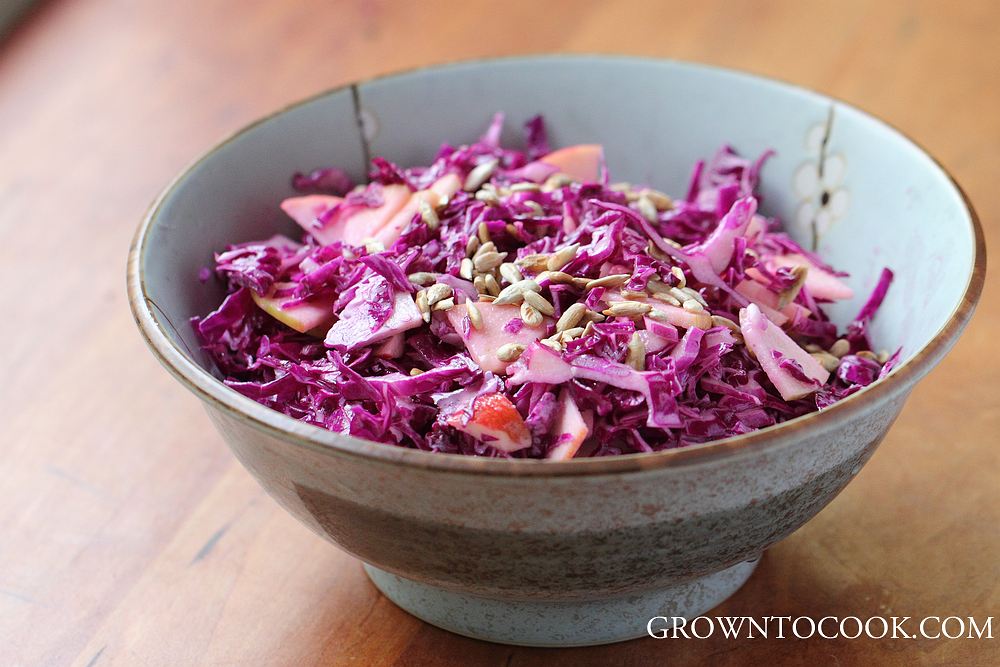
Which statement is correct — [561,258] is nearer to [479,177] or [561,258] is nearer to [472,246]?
[472,246]

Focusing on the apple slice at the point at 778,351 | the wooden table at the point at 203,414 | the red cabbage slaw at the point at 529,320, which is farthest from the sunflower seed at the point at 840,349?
the wooden table at the point at 203,414

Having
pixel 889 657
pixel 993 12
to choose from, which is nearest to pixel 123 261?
pixel 889 657

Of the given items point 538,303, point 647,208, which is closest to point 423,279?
point 538,303

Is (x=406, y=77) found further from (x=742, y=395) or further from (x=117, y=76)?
(x=117, y=76)

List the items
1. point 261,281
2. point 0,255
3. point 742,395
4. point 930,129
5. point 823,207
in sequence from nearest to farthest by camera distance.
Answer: point 742,395 < point 261,281 < point 823,207 < point 0,255 < point 930,129

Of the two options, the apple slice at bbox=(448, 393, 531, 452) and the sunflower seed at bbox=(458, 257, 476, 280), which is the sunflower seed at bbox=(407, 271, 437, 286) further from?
the apple slice at bbox=(448, 393, 531, 452)

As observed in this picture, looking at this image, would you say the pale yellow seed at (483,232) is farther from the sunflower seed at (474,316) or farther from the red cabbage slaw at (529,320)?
the sunflower seed at (474,316)

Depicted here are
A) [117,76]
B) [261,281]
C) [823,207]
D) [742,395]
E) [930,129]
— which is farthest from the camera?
[117,76]
